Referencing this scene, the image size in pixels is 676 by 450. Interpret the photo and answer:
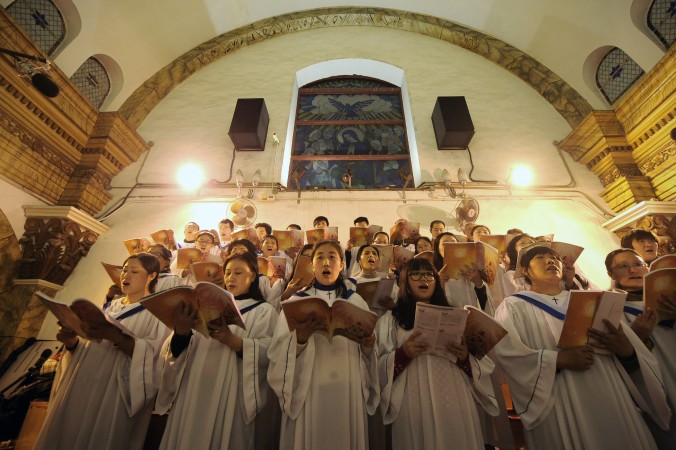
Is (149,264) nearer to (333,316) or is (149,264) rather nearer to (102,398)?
(102,398)

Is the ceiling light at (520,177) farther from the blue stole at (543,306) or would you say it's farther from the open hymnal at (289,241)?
the blue stole at (543,306)

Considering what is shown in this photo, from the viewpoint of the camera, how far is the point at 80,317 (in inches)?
71.2

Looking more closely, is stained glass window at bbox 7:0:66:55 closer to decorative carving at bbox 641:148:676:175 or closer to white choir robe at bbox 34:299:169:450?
white choir robe at bbox 34:299:169:450

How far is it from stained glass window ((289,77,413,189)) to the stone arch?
1.82 m

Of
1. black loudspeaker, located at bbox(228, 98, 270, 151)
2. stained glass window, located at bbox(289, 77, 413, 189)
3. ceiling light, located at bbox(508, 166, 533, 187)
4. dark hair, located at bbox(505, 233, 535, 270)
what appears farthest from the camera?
stained glass window, located at bbox(289, 77, 413, 189)

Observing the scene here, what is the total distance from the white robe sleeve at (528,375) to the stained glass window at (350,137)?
15.6 feet

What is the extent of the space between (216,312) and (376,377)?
1.03 meters

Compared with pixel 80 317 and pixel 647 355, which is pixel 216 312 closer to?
pixel 80 317

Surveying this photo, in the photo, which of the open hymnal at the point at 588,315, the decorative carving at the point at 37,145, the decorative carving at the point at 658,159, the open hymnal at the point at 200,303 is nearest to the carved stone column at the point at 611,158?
the decorative carving at the point at 658,159

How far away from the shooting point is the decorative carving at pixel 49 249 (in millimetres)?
4578

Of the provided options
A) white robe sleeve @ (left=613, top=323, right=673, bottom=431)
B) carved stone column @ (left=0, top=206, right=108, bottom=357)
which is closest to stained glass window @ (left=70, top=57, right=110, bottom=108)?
carved stone column @ (left=0, top=206, right=108, bottom=357)

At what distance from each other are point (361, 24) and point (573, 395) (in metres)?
10.2

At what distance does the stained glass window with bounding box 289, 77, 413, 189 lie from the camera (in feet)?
22.9

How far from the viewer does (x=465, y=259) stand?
2.49 m
